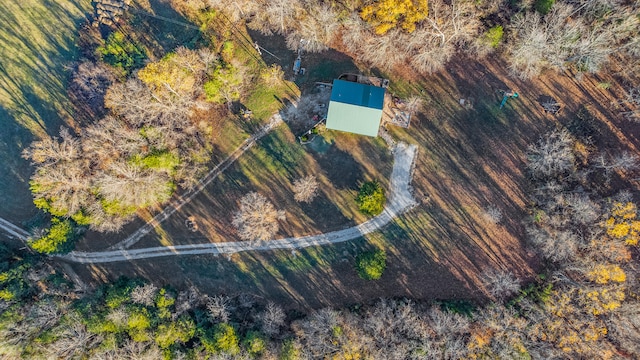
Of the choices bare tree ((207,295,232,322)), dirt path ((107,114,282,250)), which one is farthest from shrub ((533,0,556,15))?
bare tree ((207,295,232,322))

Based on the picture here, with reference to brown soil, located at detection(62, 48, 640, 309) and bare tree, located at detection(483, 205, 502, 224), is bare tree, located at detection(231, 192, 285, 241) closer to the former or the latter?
brown soil, located at detection(62, 48, 640, 309)

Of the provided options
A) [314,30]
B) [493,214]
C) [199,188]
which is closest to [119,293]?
[199,188]

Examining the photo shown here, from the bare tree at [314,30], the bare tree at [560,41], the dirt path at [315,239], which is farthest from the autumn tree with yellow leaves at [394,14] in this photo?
the dirt path at [315,239]

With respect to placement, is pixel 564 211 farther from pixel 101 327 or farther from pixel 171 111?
pixel 101 327

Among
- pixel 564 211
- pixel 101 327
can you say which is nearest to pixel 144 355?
pixel 101 327

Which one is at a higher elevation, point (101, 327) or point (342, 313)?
point (101, 327)

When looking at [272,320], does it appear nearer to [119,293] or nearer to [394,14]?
[119,293]

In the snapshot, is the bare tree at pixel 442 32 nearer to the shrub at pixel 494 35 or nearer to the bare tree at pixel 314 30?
the shrub at pixel 494 35
